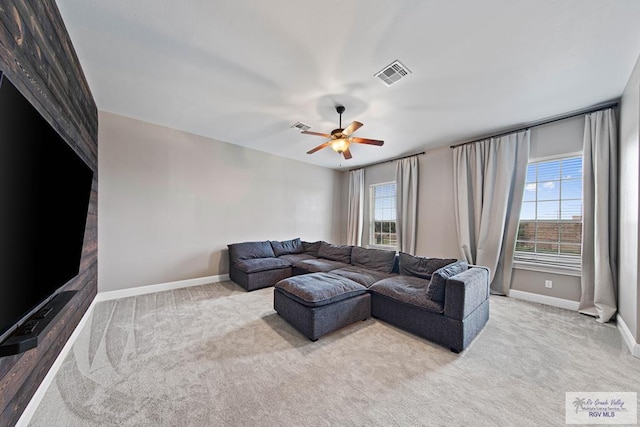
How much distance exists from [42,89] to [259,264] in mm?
3255

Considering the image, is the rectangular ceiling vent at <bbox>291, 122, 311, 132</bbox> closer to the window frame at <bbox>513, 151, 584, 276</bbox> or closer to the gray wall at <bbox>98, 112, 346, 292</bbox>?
the gray wall at <bbox>98, 112, 346, 292</bbox>

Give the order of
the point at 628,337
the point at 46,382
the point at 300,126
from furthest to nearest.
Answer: the point at 300,126 < the point at 628,337 < the point at 46,382

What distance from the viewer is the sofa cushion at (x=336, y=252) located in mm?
4432

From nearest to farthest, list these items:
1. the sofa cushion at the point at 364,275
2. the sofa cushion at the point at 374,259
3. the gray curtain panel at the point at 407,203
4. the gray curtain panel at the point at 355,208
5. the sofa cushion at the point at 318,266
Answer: the sofa cushion at the point at 364,275, the sofa cushion at the point at 374,259, the sofa cushion at the point at 318,266, the gray curtain panel at the point at 407,203, the gray curtain panel at the point at 355,208

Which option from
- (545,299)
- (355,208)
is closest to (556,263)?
(545,299)

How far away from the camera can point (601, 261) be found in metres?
2.91

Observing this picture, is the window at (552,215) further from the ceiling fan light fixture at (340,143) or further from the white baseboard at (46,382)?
the white baseboard at (46,382)

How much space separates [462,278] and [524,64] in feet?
7.33

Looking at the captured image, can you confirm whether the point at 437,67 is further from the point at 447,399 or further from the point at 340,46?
the point at 447,399

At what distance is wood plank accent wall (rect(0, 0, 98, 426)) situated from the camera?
1218mm

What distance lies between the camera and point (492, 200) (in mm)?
3920

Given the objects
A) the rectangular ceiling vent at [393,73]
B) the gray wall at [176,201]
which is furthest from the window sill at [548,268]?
the gray wall at [176,201]

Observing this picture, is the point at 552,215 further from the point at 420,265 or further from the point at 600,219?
the point at 420,265

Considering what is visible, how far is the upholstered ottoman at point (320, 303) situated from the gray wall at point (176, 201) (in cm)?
238
